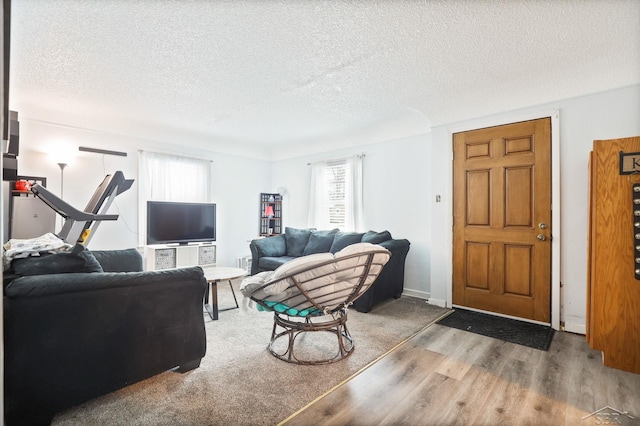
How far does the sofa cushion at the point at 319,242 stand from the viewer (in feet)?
14.9

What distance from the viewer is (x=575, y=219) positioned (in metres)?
2.99

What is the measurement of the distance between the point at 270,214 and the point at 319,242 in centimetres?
176

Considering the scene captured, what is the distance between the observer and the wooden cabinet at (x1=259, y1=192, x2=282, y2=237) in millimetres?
6098

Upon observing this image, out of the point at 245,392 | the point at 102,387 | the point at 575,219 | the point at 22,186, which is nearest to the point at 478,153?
the point at 575,219

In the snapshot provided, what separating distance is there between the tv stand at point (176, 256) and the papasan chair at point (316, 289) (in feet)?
8.54

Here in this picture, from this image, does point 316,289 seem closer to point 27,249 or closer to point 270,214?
point 27,249

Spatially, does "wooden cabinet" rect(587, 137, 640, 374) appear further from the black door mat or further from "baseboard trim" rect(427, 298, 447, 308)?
"baseboard trim" rect(427, 298, 447, 308)

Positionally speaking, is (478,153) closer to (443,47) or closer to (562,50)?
(562,50)

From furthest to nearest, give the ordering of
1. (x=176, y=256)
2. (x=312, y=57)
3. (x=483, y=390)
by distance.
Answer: (x=176, y=256) < (x=312, y=57) < (x=483, y=390)

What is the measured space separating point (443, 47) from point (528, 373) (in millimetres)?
2495

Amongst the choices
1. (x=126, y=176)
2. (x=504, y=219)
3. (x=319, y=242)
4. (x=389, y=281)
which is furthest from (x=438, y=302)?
(x=126, y=176)

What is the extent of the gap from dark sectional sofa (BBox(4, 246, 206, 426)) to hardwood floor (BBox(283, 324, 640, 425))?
3.28 ft

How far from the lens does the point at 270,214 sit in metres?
6.05

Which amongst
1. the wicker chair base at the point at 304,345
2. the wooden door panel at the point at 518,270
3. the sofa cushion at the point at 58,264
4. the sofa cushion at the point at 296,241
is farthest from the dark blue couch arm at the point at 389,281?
the sofa cushion at the point at 58,264
